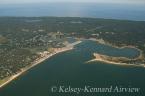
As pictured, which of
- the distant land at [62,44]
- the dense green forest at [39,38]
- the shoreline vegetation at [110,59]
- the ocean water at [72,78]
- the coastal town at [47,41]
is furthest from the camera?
the dense green forest at [39,38]

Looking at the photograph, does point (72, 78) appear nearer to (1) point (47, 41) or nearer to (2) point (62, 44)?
(2) point (62, 44)

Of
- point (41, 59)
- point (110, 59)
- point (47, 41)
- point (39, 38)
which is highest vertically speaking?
point (39, 38)

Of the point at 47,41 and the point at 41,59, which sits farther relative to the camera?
the point at 47,41

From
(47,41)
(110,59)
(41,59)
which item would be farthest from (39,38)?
(110,59)

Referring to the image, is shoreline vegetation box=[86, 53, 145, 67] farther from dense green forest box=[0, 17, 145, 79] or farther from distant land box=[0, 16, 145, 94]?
dense green forest box=[0, 17, 145, 79]

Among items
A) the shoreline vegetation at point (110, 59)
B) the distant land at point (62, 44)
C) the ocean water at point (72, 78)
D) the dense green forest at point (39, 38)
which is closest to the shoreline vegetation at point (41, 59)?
the distant land at point (62, 44)

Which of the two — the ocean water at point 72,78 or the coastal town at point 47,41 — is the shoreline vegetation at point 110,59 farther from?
the ocean water at point 72,78

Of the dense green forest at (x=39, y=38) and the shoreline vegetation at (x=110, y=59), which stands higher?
the dense green forest at (x=39, y=38)

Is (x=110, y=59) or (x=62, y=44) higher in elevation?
(x=62, y=44)

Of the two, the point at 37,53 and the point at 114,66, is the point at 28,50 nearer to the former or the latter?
the point at 37,53
